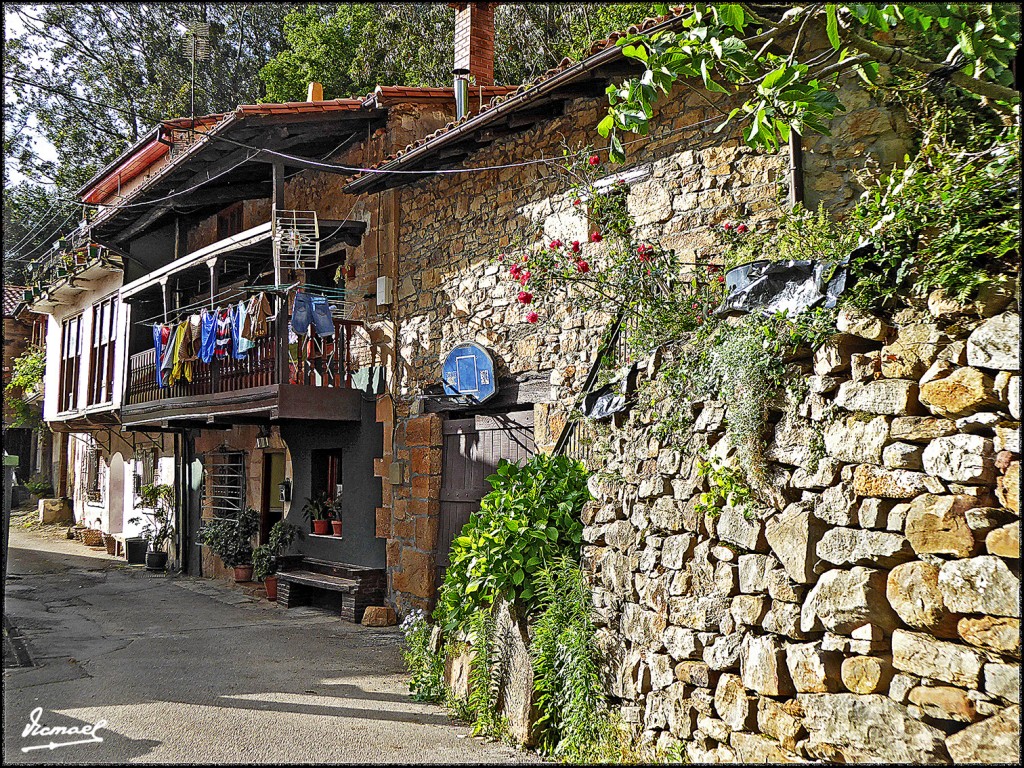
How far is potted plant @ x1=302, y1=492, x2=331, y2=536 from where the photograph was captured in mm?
11250

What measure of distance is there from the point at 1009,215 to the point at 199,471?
541 inches

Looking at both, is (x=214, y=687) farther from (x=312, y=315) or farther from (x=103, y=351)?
(x=103, y=351)

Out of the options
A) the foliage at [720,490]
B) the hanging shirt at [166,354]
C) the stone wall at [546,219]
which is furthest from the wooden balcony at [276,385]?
the foliage at [720,490]

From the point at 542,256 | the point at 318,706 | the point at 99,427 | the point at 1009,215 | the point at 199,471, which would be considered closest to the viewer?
the point at 1009,215

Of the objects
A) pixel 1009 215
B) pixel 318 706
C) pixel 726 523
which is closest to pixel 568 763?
pixel 726 523

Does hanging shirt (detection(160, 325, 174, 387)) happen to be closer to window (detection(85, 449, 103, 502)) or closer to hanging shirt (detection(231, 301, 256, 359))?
hanging shirt (detection(231, 301, 256, 359))

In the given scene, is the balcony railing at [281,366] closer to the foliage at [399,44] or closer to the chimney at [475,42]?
the chimney at [475,42]

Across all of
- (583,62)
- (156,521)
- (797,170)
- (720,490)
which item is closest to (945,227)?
(720,490)

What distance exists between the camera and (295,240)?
417 inches

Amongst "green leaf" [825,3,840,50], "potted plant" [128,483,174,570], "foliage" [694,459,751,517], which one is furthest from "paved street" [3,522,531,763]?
"green leaf" [825,3,840,50]

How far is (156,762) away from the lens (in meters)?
4.94

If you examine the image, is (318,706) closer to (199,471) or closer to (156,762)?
(156,762)

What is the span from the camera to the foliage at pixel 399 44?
16234 millimetres

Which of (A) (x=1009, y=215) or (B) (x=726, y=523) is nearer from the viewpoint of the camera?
(A) (x=1009, y=215)
